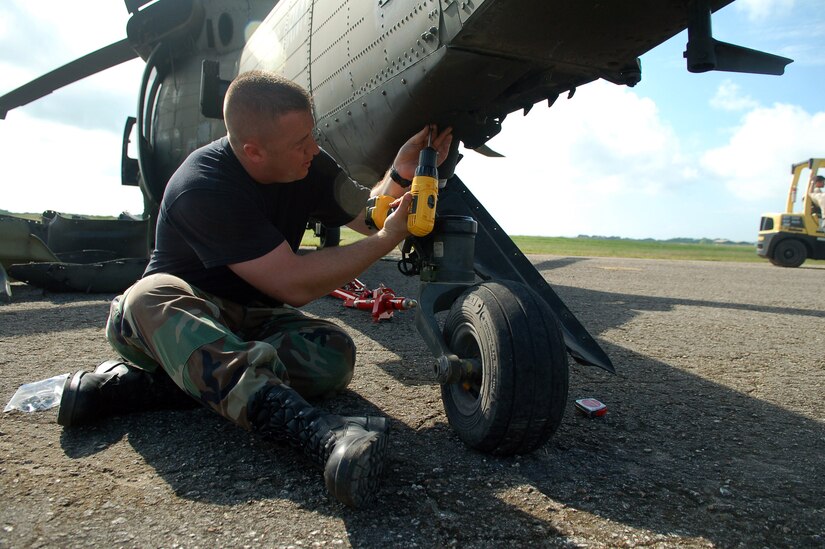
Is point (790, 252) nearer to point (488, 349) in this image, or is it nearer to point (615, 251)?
point (615, 251)

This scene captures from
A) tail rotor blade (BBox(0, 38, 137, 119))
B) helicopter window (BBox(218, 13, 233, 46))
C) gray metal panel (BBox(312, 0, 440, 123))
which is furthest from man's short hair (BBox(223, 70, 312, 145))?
tail rotor blade (BBox(0, 38, 137, 119))

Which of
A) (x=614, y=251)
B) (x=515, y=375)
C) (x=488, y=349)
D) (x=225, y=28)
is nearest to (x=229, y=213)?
(x=488, y=349)

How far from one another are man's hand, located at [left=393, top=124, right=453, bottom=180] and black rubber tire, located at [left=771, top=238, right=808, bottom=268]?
16.8 meters

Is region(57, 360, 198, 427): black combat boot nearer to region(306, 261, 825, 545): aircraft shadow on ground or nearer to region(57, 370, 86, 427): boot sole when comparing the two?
region(57, 370, 86, 427): boot sole

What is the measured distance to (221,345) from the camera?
1.93 metres

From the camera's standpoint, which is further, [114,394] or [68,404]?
[114,394]

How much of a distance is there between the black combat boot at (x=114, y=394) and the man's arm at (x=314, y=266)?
70 centimetres

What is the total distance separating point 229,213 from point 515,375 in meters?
1.20

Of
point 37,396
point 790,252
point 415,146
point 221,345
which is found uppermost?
point 415,146

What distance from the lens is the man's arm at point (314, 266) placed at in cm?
207

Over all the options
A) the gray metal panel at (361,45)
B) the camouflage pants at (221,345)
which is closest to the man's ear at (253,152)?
the camouflage pants at (221,345)

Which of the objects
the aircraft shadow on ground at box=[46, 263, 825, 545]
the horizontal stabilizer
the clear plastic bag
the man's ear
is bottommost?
the clear plastic bag

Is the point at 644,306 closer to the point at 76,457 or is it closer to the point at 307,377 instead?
the point at 307,377

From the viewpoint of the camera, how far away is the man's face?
6.91ft
